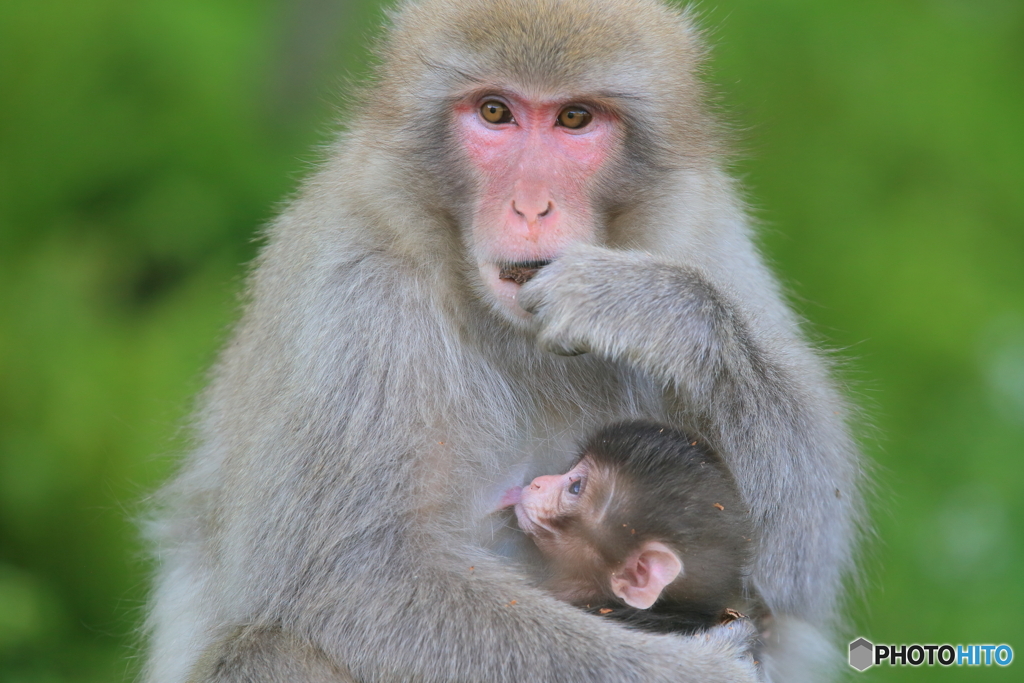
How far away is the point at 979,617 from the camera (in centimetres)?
557

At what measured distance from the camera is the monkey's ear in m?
3.37

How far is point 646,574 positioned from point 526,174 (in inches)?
49.6

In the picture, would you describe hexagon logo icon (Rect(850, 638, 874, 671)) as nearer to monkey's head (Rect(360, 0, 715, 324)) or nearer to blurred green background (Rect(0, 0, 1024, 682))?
blurred green background (Rect(0, 0, 1024, 682))

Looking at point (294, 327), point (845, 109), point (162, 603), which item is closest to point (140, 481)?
point (162, 603)

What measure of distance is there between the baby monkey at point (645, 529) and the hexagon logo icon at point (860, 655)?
131 cm

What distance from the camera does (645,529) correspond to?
341 cm

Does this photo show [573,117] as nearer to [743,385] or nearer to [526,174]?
[526,174]

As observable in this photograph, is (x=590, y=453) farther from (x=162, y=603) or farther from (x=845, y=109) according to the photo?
(x=845, y=109)

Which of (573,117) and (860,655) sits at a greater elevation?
(573,117)

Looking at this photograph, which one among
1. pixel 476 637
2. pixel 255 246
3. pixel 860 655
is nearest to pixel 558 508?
pixel 476 637

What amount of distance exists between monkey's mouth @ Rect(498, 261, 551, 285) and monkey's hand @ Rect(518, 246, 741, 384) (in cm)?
5

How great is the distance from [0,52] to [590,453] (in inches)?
214

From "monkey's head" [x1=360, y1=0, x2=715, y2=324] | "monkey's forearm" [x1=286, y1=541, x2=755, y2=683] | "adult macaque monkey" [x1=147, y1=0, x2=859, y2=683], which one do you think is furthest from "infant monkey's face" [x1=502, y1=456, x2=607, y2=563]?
"monkey's head" [x1=360, y1=0, x2=715, y2=324]

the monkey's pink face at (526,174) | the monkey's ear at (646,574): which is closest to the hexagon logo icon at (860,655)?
the monkey's ear at (646,574)
